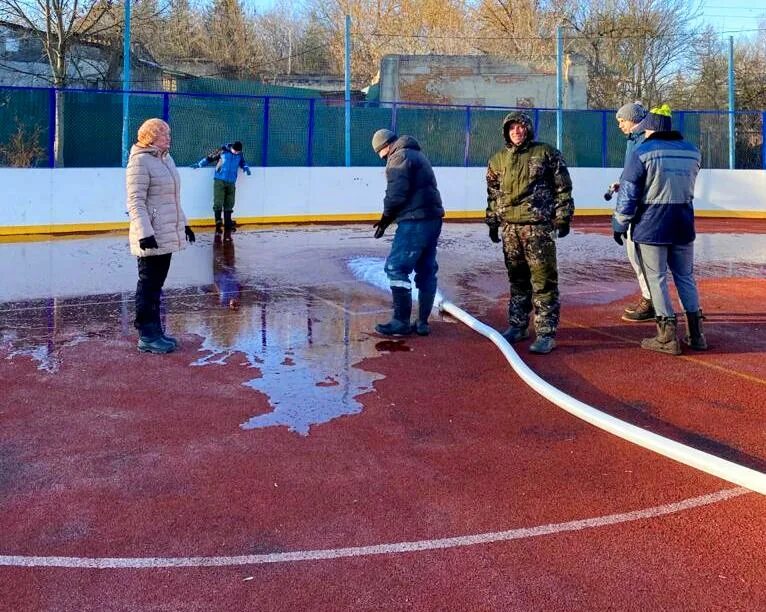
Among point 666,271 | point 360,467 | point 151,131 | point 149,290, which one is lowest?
point 360,467

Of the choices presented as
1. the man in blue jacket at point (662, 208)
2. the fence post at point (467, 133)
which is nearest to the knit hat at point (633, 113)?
the man in blue jacket at point (662, 208)

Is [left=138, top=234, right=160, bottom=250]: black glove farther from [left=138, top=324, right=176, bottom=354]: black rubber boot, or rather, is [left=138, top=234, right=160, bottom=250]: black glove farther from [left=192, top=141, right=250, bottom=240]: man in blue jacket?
[left=192, top=141, right=250, bottom=240]: man in blue jacket

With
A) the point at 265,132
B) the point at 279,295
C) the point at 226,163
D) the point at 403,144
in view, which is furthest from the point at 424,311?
the point at 265,132

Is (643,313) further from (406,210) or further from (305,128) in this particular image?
(305,128)

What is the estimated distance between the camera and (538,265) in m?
6.86

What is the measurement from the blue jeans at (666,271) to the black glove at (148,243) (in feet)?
12.2

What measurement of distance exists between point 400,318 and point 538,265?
1.40m

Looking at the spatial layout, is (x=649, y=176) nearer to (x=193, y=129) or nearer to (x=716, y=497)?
(x=716, y=497)

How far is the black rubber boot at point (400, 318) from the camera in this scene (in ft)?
25.1

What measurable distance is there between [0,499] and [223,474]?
→ 3.43ft

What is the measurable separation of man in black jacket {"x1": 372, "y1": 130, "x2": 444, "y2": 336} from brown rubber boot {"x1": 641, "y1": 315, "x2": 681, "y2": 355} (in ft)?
6.37

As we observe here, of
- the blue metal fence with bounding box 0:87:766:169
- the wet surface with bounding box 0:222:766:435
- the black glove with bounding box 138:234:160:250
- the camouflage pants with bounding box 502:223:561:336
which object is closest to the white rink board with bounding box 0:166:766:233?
the blue metal fence with bounding box 0:87:766:169

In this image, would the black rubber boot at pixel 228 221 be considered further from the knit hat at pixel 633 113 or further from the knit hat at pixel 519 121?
the knit hat at pixel 519 121

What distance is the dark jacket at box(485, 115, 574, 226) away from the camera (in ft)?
21.9
